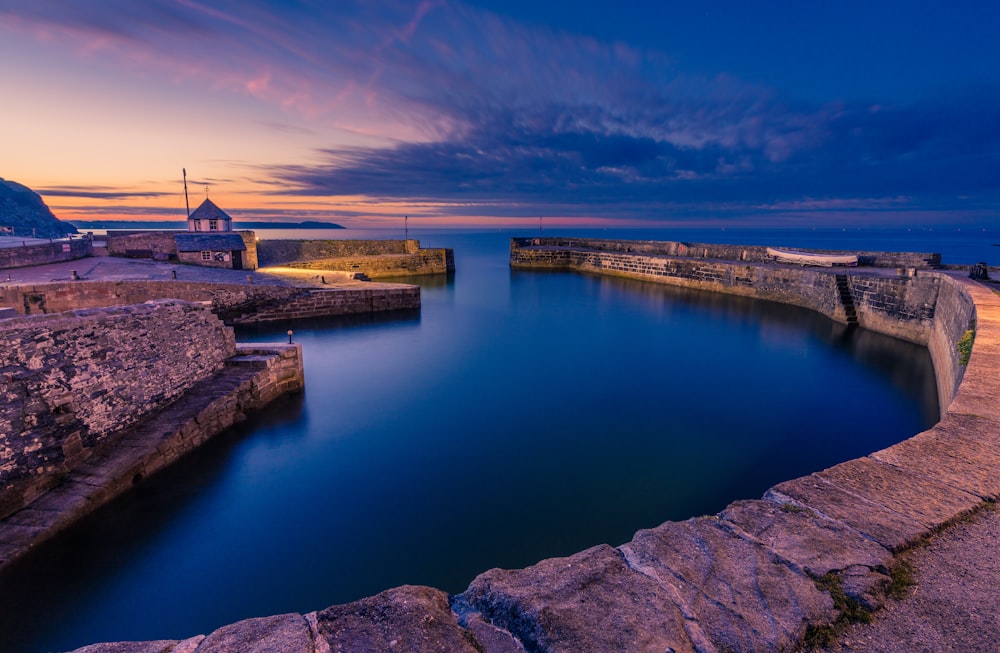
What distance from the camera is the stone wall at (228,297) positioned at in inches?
551

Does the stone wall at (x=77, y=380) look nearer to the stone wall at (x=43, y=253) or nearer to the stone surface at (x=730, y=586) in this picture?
the stone surface at (x=730, y=586)

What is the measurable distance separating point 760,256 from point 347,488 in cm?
2431

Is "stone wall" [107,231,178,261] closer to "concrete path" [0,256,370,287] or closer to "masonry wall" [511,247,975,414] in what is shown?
"concrete path" [0,256,370,287]

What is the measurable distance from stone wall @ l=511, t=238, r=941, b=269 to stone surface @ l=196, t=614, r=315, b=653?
22523 mm

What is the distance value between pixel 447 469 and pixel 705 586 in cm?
534

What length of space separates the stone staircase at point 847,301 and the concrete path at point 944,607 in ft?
53.6

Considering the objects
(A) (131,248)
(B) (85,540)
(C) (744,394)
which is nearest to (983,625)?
(B) (85,540)

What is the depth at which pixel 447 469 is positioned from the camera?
695cm

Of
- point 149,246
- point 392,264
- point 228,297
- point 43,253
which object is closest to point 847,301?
point 228,297

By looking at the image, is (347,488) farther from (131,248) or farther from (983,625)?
(131,248)

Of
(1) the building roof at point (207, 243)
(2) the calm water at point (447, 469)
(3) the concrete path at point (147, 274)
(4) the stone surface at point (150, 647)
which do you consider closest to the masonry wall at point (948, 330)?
(2) the calm water at point (447, 469)

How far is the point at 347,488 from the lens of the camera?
6555mm

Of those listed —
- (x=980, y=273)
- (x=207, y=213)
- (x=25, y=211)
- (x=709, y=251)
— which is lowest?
(x=980, y=273)

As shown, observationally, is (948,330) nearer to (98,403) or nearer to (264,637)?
(264,637)
